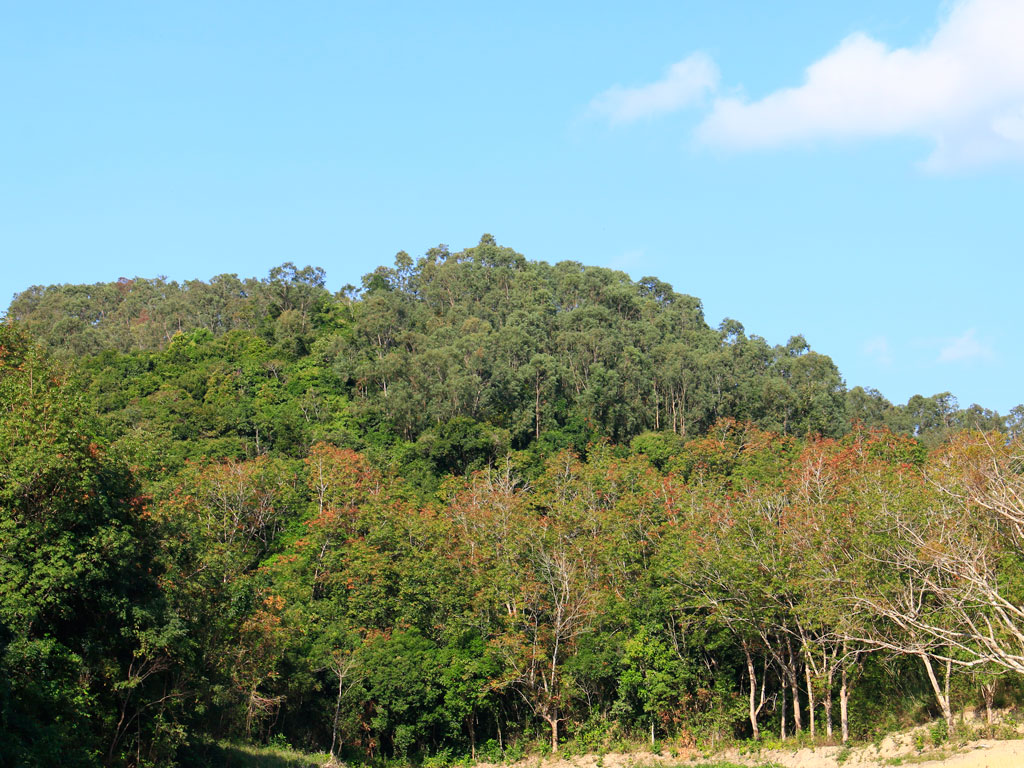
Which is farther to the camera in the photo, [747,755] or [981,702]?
[747,755]

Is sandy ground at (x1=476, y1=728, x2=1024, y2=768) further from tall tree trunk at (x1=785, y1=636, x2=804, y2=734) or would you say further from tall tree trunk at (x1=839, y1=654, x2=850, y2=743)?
tall tree trunk at (x1=785, y1=636, x2=804, y2=734)

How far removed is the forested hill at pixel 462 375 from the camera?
67.1 metres

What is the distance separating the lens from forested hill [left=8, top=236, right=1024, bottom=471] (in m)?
67.1

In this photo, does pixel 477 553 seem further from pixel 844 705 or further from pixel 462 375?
pixel 462 375

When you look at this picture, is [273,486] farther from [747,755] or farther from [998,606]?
[998,606]

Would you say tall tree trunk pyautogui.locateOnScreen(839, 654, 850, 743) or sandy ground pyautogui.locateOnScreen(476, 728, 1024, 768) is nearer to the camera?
sandy ground pyautogui.locateOnScreen(476, 728, 1024, 768)

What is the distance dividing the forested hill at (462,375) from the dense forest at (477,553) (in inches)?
12.6

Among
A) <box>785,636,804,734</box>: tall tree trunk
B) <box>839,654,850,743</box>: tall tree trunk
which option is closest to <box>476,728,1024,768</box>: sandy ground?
<box>839,654,850,743</box>: tall tree trunk

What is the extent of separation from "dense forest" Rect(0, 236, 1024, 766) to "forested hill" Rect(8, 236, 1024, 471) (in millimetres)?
320

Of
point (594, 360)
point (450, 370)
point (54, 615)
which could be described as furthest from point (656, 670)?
point (594, 360)

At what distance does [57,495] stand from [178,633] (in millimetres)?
4982

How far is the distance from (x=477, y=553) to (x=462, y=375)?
26769 mm

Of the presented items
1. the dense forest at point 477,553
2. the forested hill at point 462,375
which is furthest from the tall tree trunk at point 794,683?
the forested hill at point 462,375

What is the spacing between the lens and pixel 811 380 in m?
76.6
